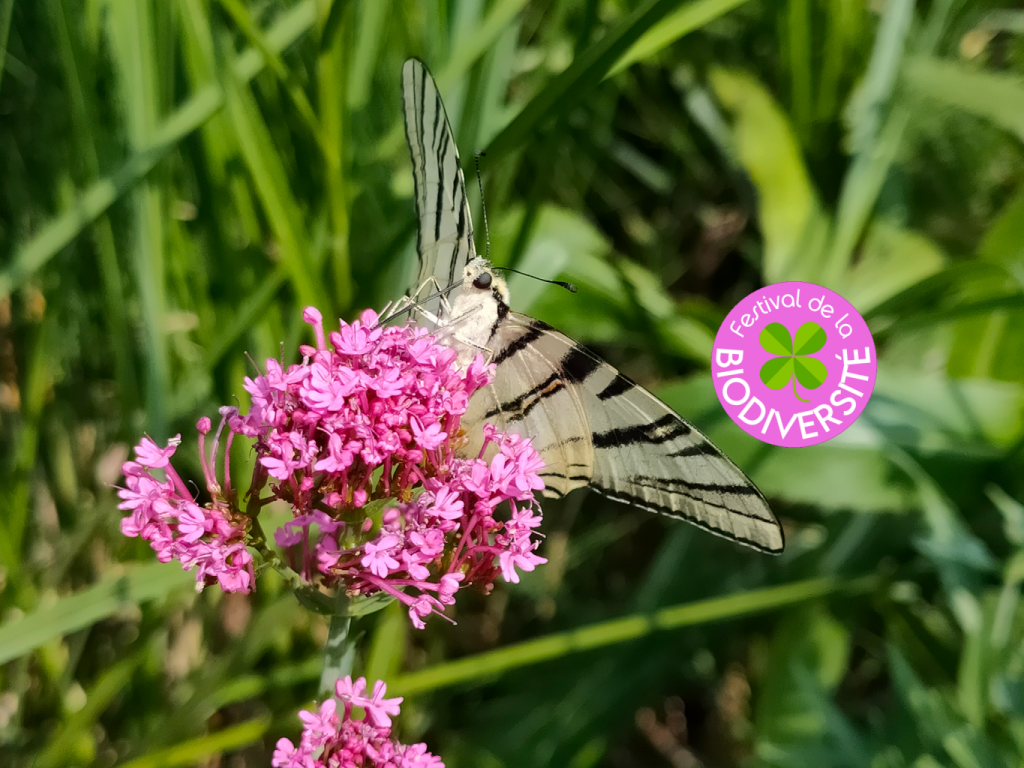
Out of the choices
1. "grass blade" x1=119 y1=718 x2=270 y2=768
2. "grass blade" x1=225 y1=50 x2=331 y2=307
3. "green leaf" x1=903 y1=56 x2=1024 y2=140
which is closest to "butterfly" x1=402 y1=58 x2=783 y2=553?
"grass blade" x1=225 y1=50 x2=331 y2=307

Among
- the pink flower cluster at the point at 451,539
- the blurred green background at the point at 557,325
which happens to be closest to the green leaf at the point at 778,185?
the blurred green background at the point at 557,325

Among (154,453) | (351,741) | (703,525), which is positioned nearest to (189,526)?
(154,453)

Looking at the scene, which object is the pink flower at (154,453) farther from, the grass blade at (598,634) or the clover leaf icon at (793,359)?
the clover leaf icon at (793,359)

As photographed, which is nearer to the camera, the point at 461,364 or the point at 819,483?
the point at 461,364

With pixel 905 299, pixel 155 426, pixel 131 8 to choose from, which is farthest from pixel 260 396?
pixel 905 299

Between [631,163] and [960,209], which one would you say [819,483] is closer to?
[960,209]

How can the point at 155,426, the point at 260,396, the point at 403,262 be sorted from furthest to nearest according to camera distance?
the point at 403,262 → the point at 155,426 → the point at 260,396
